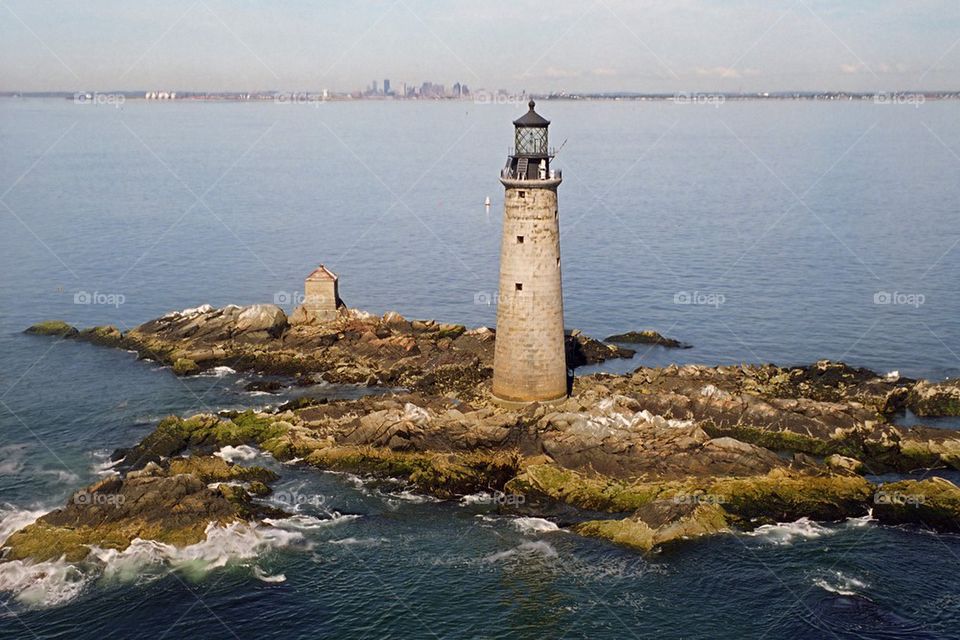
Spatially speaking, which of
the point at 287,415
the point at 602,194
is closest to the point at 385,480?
the point at 287,415

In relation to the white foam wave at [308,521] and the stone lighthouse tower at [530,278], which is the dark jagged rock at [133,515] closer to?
the white foam wave at [308,521]

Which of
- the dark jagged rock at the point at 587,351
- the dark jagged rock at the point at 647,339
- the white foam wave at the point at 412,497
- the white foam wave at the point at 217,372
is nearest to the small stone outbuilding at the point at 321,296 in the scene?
the white foam wave at the point at 217,372

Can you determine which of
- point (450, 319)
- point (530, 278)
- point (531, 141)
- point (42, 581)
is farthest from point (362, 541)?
point (450, 319)

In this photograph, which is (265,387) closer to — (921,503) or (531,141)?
(531,141)

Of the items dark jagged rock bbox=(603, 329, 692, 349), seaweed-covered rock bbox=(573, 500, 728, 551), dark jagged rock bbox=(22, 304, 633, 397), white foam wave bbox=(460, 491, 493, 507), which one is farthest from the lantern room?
dark jagged rock bbox=(603, 329, 692, 349)

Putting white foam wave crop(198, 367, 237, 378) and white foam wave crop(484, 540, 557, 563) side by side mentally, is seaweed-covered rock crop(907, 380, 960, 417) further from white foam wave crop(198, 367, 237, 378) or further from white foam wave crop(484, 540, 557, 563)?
white foam wave crop(198, 367, 237, 378)

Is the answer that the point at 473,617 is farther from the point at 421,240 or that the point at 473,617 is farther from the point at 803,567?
the point at 421,240
